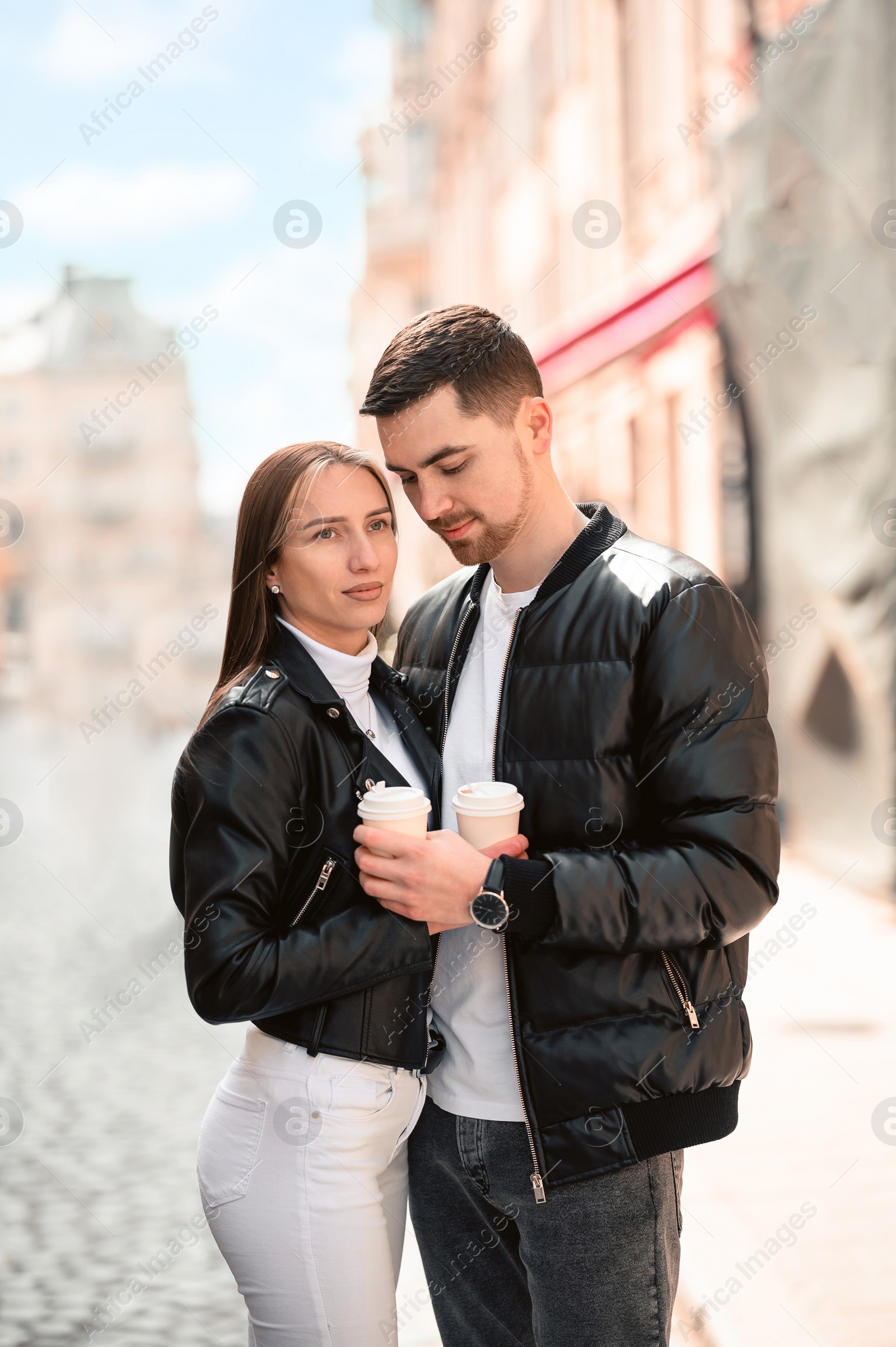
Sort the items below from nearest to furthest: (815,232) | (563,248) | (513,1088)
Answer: (513,1088) → (815,232) → (563,248)

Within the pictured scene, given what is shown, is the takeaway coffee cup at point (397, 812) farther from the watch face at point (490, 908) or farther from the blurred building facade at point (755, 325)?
the blurred building facade at point (755, 325)

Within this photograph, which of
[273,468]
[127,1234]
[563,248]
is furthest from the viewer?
[563,248]

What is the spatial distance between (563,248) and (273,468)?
14805 mm

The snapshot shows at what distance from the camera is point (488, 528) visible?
223cm

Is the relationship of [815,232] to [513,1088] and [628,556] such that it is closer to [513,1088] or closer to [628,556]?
[628,556]

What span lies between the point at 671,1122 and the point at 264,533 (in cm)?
125

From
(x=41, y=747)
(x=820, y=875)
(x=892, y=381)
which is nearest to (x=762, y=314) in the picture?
(x=892, y=381)

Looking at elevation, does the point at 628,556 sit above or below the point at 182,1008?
above

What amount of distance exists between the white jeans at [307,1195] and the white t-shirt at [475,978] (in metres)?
0.13

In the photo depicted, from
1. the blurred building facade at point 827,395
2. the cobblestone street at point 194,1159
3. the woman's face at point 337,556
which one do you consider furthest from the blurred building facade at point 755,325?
the woman's face at point 337,556

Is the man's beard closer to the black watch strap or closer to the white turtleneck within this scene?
the white turtleneck

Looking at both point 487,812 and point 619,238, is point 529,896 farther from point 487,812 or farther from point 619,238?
point 619,238

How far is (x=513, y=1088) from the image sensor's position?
2.07 meters

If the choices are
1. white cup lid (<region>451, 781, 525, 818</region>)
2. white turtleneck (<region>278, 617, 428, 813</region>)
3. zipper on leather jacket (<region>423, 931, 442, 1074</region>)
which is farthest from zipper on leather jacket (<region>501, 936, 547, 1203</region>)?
white turtleneck (<region>278, 617, 428, 813</region>)
